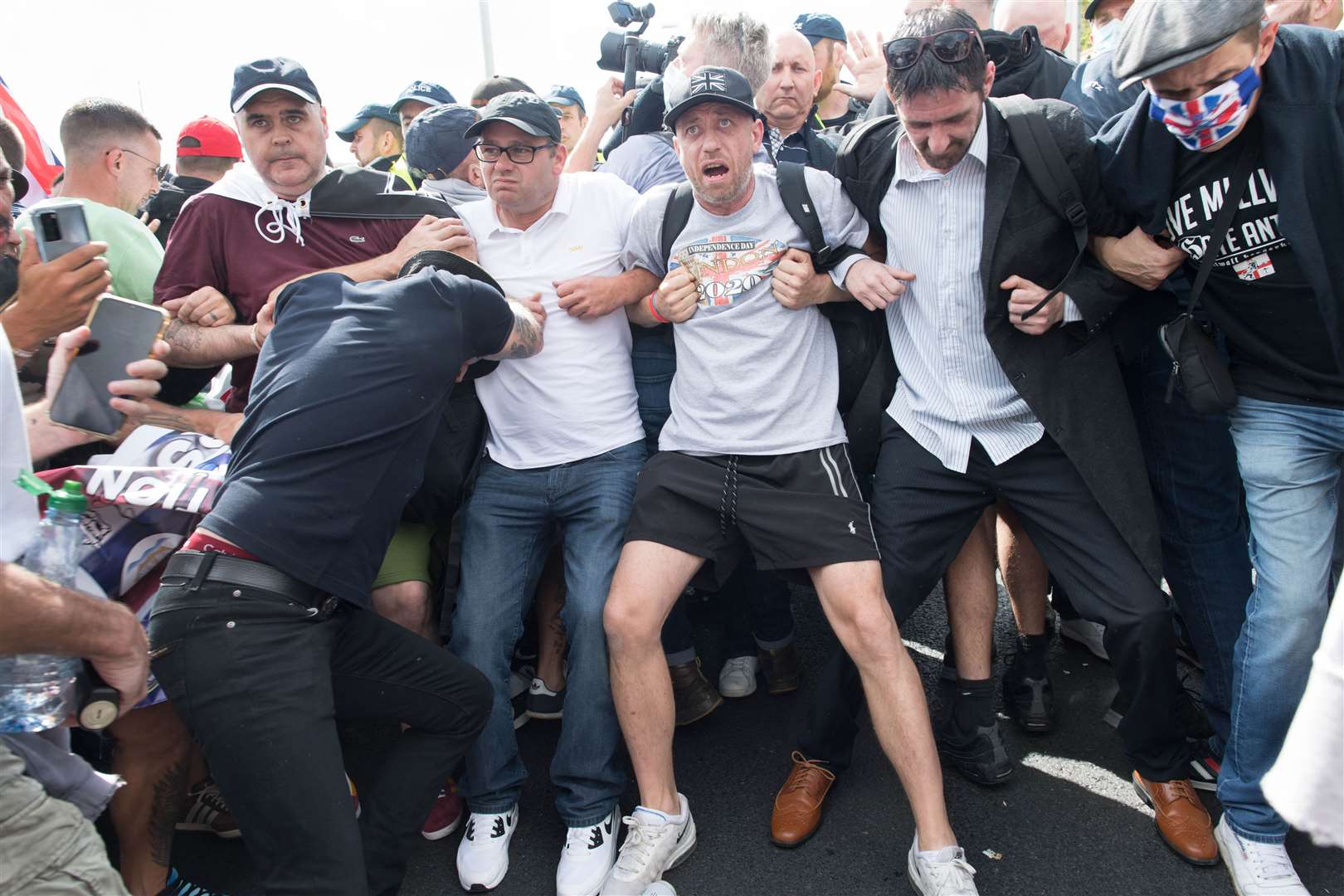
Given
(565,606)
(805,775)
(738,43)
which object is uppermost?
(738,43)

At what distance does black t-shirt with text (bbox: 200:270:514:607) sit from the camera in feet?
8.00

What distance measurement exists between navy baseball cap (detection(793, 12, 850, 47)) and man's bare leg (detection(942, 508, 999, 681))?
9.24 feet

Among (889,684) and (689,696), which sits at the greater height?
(889,684)

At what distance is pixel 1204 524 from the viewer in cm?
313

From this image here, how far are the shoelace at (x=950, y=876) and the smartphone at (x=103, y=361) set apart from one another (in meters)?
2.54

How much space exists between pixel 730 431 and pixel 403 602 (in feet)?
4.00

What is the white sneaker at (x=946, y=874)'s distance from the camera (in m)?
2.66

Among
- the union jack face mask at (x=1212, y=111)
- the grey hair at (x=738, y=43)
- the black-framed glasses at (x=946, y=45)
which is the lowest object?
the union jack face mask at (x=1212, y=111)

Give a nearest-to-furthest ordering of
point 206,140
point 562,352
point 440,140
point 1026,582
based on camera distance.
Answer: point 562,352, point 1026,582, point 440,140, point 206,140

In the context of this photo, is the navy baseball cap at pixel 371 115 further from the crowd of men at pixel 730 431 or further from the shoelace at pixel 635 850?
the shoelace at pixel 635 850

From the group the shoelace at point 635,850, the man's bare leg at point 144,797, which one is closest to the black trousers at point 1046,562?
the shoelace at point 635,850

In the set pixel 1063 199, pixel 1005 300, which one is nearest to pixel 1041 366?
pixel 1005 300

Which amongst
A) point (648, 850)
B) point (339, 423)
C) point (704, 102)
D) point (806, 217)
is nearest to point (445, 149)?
point (704, 102)

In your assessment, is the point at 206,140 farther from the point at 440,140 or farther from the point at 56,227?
the point at 56,227
